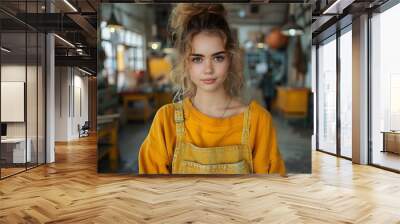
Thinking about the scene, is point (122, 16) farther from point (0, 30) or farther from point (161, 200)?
point (161, 200)

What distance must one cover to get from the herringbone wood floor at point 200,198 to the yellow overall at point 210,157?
0.64 ft

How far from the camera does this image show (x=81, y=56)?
8.25 m

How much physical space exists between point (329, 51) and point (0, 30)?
7.06 metres

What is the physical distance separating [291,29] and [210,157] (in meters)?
2.15

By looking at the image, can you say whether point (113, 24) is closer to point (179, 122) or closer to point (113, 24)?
point (113, 24)

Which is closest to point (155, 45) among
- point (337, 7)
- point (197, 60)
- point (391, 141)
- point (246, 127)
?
point (197, 60)

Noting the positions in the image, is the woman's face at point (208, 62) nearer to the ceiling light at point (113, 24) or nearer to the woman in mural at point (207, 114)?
the woman in mural at point (207, 114)

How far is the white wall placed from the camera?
8.06m

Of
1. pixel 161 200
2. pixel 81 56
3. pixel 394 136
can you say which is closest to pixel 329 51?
pixel 394 136

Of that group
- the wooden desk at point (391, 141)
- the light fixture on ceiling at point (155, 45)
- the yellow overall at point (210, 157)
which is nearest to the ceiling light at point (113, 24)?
the light fixture on ceiling at point (155, 45)

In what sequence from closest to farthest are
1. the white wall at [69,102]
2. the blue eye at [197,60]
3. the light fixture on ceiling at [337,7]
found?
the blue eye at [197,60] → the light fixture on ceiling at [337,7] → the white wall at [69,102]

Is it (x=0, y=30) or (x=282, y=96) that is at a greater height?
(x=0, y=30)

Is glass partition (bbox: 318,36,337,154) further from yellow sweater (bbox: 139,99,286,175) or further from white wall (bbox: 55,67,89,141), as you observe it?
white wall (bbox: 55,67,89,141)

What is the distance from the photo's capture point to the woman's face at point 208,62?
554 cm
